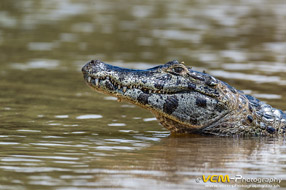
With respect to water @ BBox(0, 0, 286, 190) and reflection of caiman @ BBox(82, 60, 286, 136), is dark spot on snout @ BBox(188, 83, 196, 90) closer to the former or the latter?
reflection of caiman @ BBox(82, 60, 286, 136)

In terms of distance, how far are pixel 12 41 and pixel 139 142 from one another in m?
10.0

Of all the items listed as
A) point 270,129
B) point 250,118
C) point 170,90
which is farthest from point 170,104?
point 270,129

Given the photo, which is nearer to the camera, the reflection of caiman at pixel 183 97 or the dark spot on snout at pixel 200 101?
the reflection of caiman at pixel 183 97

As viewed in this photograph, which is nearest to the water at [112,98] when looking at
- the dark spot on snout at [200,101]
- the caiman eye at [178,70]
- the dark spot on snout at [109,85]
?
the dark spot on snout at [200,101]

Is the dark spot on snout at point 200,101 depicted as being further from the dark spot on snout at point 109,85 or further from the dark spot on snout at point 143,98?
the dark spot on snout at point 109,85

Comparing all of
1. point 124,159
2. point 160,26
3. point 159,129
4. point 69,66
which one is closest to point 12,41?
point 69,66

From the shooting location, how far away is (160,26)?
802 inches

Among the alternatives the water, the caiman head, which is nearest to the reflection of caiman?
the caiman head

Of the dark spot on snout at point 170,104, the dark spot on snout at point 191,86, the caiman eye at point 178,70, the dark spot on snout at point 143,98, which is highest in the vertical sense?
the caiman eye at point 178,70

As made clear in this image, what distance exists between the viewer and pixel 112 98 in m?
10.4

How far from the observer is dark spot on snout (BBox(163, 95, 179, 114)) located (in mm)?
7355

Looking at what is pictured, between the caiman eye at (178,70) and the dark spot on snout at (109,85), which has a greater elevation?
the caiman eye at (178,70)

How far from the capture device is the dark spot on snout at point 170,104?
736cm

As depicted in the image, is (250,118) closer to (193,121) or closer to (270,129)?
(270,129)
